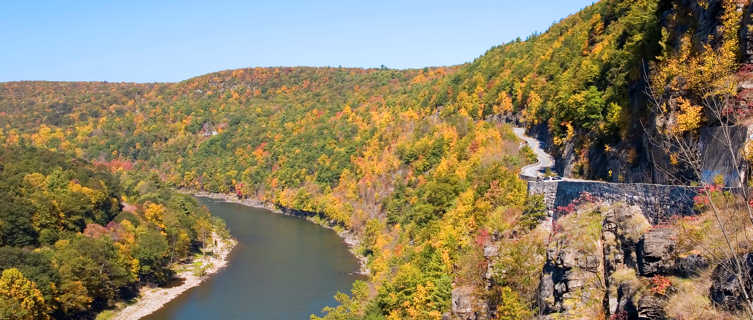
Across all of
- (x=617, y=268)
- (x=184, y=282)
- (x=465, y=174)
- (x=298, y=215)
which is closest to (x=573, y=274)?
(x=617, y=268)

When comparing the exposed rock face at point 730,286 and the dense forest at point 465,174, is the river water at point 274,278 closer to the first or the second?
the dense forest at point 465,174

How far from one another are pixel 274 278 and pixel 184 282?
11479 millimetres

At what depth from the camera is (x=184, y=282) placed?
228 feet

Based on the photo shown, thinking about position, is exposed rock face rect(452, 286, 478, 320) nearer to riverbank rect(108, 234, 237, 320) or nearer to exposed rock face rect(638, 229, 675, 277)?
exposed rock face rect(638, 229, 675, 277)

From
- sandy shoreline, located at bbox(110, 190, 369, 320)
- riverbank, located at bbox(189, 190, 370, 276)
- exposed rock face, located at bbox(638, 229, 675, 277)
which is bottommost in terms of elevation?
riverbank, located at bbox(189, 190, 370, 276)

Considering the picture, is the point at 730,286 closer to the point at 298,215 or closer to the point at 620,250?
the point at 620,250

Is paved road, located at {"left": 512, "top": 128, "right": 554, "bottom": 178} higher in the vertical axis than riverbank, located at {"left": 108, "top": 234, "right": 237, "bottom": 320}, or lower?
higher

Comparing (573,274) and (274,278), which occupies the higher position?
(573,274)

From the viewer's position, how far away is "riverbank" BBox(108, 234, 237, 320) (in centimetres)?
5822

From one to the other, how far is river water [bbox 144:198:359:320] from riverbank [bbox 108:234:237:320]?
43.7 inches

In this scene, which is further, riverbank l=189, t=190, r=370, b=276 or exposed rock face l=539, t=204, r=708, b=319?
riverbank l=189, t=190, r=370, b=276

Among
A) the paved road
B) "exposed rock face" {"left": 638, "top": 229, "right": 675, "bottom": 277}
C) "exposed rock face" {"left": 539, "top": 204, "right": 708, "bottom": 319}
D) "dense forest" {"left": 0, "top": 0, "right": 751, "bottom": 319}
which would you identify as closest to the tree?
"dense forest" {"left": 0, "top": 0, "right": 751, "bottom": 319}

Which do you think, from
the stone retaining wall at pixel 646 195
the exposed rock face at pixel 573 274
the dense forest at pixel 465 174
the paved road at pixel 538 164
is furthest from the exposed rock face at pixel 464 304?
the paved road at pixel 538 164

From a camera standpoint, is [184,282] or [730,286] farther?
[184,282]
